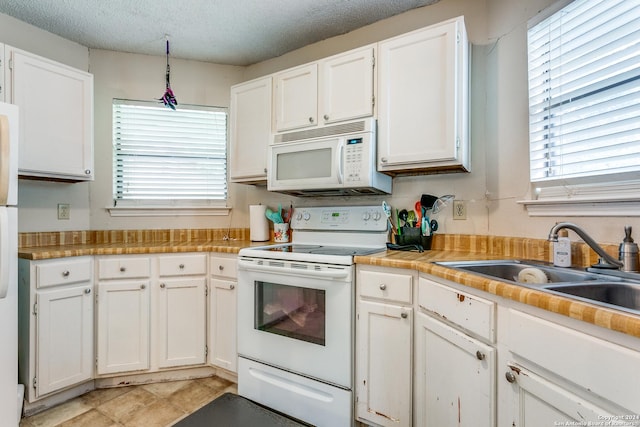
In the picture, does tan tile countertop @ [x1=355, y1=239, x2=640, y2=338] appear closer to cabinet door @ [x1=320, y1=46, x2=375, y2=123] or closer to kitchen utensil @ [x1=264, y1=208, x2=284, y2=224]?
cabinet door @ [x1=320, y1=46, x2=375, y2=123]

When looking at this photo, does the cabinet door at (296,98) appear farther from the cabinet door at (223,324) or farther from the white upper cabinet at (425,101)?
the cabinet door at (223,324)

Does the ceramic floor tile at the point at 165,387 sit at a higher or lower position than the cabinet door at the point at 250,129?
lower

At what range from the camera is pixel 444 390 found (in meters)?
1.34

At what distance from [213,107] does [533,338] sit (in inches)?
107

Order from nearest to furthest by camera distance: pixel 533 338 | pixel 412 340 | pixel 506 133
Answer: pixel 533 338, pixel 412 340, pixel 506 133

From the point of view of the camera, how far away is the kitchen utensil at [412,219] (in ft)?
6.70

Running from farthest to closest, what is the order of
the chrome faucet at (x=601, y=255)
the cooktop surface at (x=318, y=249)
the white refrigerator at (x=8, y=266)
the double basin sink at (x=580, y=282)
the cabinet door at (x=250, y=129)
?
the cabinet door at (x=250, y=129) < the cooktop surface at (x=318, y=249) < the white refrigerator at (x=8, y=266) < the chrome faucet at (x=601, y=255) < the double basin sink at (x=580, y=282)

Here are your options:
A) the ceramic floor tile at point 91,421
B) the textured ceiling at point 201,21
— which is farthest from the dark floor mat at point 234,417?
the textured ceiling at point 201,21

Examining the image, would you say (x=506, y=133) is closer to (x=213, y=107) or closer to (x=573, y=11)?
(x=573, y=11)

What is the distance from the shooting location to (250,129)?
2.42 meters

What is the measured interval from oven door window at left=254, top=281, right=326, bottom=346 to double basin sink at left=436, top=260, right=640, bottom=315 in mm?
713

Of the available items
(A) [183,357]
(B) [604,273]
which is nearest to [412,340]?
(B) [604,273]

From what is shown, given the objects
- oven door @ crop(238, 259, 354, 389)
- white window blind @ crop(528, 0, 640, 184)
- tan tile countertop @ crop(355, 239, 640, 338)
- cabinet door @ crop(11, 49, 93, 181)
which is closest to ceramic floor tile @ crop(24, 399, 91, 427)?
oven door @ crop(238, 259, 354, 389)

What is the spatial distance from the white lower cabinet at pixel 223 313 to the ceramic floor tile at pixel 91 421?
2.03 ft
